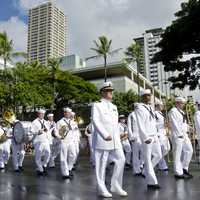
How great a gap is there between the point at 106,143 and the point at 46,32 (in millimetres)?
132488

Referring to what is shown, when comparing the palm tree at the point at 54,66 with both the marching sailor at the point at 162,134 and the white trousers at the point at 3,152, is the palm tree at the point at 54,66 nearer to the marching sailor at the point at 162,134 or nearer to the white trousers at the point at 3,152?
the white trousers at the point at 3,152

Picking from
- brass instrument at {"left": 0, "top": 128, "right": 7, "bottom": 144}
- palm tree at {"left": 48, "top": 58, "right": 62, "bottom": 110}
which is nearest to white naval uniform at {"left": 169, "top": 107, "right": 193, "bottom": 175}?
brass instrument at {"left": 0, "top": 128, "right": 7, "bottom": 144}

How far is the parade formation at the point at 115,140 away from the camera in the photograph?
23.5ft

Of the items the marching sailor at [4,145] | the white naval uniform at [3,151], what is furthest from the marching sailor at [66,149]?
the white naval uniform at [3,151]

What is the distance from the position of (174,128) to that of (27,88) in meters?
37.8

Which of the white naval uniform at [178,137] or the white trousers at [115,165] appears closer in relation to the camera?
the white trousers at [115,165]

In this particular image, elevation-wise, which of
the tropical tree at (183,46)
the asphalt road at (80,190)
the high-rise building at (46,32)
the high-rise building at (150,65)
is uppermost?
the high-rise building at (46,32)

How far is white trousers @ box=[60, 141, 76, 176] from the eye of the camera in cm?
1063

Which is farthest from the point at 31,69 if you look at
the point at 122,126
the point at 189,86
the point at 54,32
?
the point at 54,32

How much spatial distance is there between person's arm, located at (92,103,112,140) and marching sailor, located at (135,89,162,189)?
1.09 m

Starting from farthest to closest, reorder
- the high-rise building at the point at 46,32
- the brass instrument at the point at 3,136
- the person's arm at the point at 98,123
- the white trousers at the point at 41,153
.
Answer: the high-rise building at the point at 46,32, the brass instrument at the point at 3,136, the white trousers at the point at 41,153, the person's arm at the point at 98,123

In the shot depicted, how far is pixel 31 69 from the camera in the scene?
170 feet

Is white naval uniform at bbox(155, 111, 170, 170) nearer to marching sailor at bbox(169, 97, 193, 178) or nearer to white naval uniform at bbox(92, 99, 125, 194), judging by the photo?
marching sailor at bbox(169, 97, 193, 178)

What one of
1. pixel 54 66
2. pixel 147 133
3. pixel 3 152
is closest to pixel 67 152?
pixel 147 133
